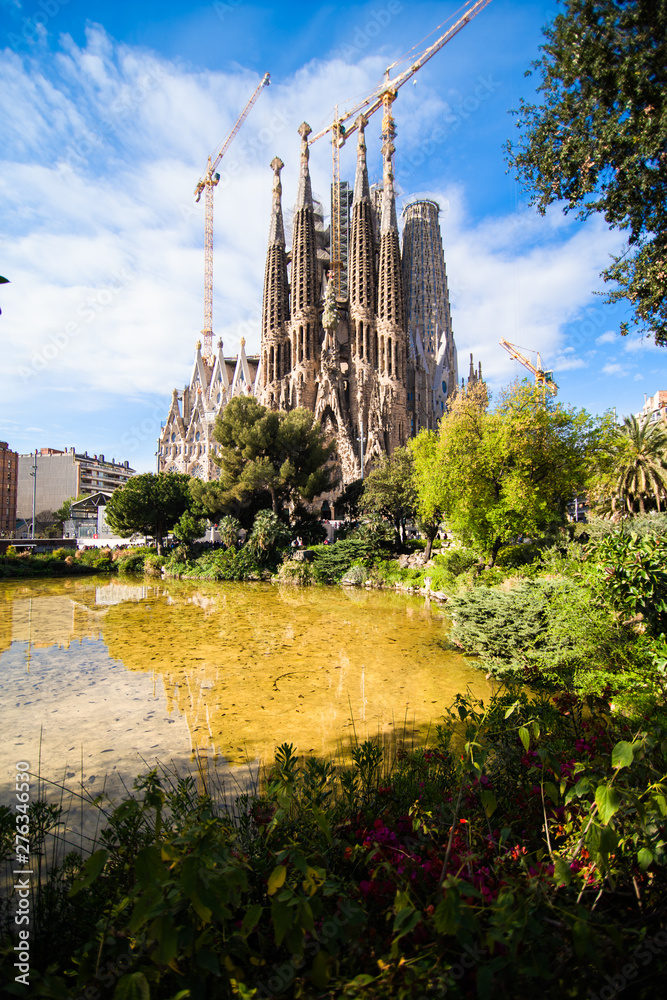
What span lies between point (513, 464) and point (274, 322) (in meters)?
40.4

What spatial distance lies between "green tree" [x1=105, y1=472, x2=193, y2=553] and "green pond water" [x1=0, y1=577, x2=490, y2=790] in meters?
15.2

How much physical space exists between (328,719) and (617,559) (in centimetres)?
399

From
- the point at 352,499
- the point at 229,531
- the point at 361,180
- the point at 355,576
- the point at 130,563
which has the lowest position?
the point at 355,576

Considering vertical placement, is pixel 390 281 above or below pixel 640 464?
above

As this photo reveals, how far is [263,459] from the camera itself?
26.5 meters

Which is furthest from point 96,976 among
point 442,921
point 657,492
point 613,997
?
point 657,492

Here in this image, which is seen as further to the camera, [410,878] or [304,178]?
[304,178]

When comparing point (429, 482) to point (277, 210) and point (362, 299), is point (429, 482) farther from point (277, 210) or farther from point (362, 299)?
point (277, 210)

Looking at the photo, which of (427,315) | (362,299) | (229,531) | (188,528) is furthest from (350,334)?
(229,531)

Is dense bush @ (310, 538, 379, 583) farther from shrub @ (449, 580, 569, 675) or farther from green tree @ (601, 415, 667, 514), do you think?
shrub @ (449, 580, 569, 675)

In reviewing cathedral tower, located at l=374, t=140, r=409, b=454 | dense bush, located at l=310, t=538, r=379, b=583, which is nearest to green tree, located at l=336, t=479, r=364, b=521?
dense bush, located at l=310, t=538, r=379, b=583

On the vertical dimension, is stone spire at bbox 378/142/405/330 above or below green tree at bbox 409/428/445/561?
above

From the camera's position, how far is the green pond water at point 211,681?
549 centimetres

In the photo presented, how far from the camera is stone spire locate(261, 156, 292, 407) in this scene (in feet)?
160
